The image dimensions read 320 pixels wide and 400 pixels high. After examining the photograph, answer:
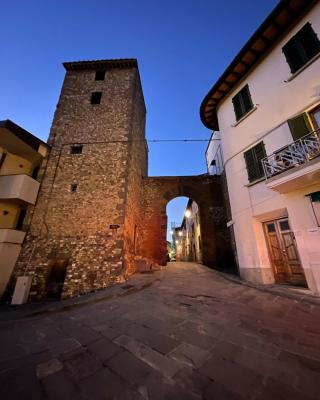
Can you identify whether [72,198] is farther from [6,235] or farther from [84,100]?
[84,100]

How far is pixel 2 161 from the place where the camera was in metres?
9.95

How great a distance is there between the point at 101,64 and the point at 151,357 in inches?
683

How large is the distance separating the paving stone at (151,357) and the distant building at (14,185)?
28.1 feet

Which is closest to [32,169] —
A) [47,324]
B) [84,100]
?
[84,100]

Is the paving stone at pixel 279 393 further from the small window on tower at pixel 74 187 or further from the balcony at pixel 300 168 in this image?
the small window on tower at pixel 74 187

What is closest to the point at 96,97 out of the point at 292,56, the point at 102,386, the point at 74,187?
the point at 74,187

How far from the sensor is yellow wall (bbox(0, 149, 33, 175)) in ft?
32.7

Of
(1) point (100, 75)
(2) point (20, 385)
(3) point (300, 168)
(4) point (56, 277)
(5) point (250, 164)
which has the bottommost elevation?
(2) point (20, 385)

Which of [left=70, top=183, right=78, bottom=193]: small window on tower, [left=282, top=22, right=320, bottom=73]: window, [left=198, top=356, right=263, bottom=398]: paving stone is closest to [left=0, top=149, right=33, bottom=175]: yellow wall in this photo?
[left=70, top=183, right=78, bottom=193]: small window on tower

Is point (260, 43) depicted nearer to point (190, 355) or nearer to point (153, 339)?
point (190, 355)

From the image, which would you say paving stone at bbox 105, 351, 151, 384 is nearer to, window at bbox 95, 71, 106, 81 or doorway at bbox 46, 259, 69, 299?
doorway at bbox 46, 259, 69, 299

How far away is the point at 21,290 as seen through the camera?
7.62 meters

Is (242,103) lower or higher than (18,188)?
higher

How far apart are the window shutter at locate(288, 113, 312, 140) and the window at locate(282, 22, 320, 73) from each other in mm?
2031
